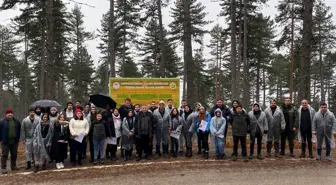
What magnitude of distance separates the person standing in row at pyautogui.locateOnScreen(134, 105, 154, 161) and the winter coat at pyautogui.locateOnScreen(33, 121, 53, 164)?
2.73 m

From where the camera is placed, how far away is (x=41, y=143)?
10.6 meters

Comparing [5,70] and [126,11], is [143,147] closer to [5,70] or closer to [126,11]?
[126,11]

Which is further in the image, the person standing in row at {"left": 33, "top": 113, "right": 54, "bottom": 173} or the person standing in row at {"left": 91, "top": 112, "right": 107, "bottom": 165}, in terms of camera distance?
the person standing in row at {"left": 91, "top": 112, "right": 107, "bottom": 165}

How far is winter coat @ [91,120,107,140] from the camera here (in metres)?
11.1

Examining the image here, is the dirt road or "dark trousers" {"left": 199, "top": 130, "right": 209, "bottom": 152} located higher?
"dark trousers" {"left": 199, "top": 130, "right": 209, "bottom": 152}

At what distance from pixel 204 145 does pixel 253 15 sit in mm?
16865

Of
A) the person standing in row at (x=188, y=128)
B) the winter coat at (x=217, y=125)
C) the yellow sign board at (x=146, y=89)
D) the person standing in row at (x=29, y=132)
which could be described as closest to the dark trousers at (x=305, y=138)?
the winter coat at (x=217, y=125)

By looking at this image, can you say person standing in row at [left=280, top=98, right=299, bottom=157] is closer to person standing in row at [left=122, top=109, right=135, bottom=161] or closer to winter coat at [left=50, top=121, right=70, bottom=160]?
person standing in row at [left=122, top=109, right=135, bottom=161]

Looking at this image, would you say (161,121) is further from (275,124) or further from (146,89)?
(275,124)

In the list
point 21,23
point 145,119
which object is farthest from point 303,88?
point 21,23

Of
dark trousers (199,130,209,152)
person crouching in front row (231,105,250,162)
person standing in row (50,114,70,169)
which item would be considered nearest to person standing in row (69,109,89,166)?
person standing in row (50,114,70,169)

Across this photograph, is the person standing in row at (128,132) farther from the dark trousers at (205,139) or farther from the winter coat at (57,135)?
the dark trousers at (205,139)

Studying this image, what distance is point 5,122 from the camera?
1094 cm

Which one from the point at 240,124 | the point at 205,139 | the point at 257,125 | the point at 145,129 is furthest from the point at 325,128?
the point at 145,129
